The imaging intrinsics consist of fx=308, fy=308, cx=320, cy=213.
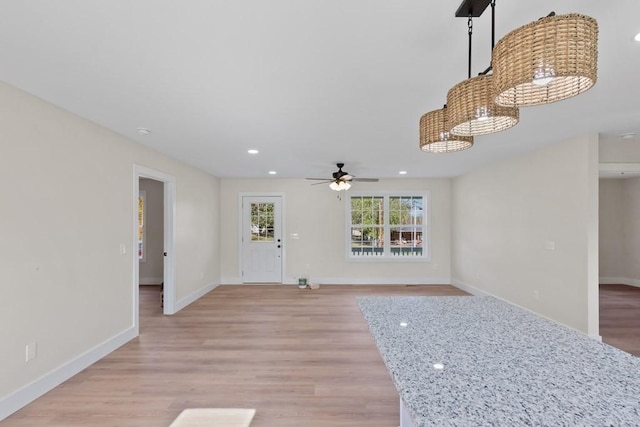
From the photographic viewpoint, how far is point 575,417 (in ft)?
2.58

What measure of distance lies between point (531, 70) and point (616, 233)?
8.40 metres

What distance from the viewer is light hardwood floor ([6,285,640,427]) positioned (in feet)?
7.61

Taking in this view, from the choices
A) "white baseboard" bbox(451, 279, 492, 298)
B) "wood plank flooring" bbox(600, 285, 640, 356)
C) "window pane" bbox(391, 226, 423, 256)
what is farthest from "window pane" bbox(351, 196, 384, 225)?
"wood plank flooring" bbox(600, 285, 640, 356)

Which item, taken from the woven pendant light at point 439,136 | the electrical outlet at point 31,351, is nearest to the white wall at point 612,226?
the woven pendant light at point 439,136

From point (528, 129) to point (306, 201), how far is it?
447cm

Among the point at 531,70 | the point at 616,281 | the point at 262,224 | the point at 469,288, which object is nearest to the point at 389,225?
the point at 469,288

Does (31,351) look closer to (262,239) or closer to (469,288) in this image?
(262,239)

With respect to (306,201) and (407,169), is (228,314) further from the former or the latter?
(407,169)

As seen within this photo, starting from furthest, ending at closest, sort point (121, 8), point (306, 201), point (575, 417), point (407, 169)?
point (306, 201) < point (407, 169) < point (121, 8) < point (575, 417)

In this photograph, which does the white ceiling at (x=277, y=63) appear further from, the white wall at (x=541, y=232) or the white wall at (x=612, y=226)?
the white wall at (x=612, y=226)

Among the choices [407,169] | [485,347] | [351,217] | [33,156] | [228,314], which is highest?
[407,169]

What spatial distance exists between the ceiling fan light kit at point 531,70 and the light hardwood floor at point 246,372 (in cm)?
216

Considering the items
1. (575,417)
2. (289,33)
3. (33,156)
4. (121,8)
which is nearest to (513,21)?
(289,33)

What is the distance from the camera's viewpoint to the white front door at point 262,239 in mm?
6922
